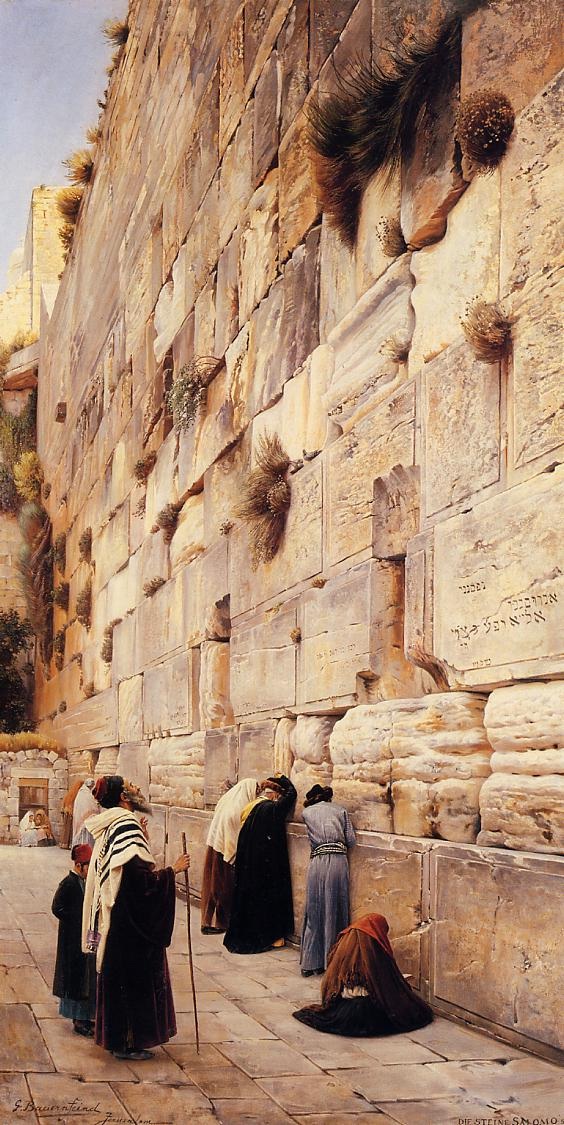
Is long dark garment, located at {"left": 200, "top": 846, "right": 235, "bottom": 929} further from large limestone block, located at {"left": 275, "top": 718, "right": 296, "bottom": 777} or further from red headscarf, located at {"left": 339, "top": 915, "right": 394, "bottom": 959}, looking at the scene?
red headscarf, located at {"left": 339, "top": 915, "right": 394, "bottom": 959}

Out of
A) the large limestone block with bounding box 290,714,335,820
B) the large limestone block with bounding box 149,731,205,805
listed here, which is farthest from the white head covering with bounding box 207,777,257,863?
the large limestone block with bounding box 149,731,205,805

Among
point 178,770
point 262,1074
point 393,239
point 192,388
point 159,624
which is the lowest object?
point 262,1074

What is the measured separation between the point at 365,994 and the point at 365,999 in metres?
0.03

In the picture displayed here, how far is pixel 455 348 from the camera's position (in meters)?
5.65

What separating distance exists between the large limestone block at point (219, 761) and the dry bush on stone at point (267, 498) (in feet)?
5.10

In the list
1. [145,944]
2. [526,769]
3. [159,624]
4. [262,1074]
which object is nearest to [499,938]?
[526,769]

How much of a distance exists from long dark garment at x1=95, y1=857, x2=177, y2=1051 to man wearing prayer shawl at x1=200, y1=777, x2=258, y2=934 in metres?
2.98

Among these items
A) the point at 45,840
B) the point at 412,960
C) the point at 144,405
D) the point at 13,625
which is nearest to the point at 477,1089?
the point at 412,960

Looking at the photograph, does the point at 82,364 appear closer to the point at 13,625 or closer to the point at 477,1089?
the point at 13,625

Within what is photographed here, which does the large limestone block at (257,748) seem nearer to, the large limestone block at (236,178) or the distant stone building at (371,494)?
the distant stone building at (371,494)

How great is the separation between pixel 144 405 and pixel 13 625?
1147 cm

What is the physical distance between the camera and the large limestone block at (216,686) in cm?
952

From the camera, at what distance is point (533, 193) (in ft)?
16.6

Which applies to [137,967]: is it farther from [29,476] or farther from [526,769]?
[29,476]
